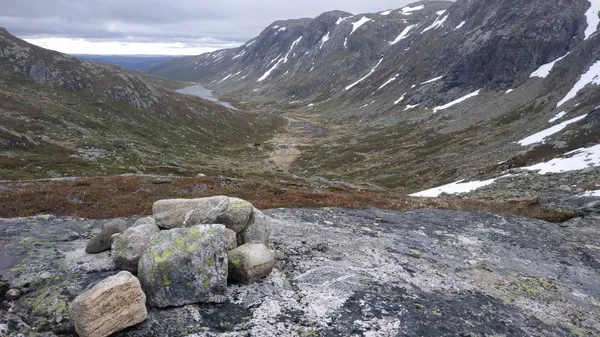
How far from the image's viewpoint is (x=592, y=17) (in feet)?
469

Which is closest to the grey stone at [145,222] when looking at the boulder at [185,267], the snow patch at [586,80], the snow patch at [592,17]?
the boulder at [185,267]

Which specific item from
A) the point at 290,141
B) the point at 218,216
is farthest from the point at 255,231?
the point at 290,141

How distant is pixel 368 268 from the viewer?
1316 cm

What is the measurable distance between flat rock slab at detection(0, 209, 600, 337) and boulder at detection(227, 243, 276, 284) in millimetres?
281

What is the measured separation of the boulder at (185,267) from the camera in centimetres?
934

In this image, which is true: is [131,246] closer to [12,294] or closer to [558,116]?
[12,294]

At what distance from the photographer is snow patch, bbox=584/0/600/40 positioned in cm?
13525

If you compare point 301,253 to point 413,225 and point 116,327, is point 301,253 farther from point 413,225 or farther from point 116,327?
point 413,225

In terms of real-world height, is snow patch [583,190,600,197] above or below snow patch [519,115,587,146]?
below

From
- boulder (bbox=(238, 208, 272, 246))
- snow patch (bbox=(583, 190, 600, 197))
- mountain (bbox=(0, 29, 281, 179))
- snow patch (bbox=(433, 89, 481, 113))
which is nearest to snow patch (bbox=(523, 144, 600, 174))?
snow patch (bbox=(583, 190, 600, 197))

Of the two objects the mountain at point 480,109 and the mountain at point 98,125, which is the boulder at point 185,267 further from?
the mountain at point 480,109

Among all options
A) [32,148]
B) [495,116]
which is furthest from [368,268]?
[495,116]

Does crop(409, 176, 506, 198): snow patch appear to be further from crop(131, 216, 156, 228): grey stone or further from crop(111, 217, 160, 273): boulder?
crop(111, 217, 160, 273): boulder

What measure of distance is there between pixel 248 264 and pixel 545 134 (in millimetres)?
86594
